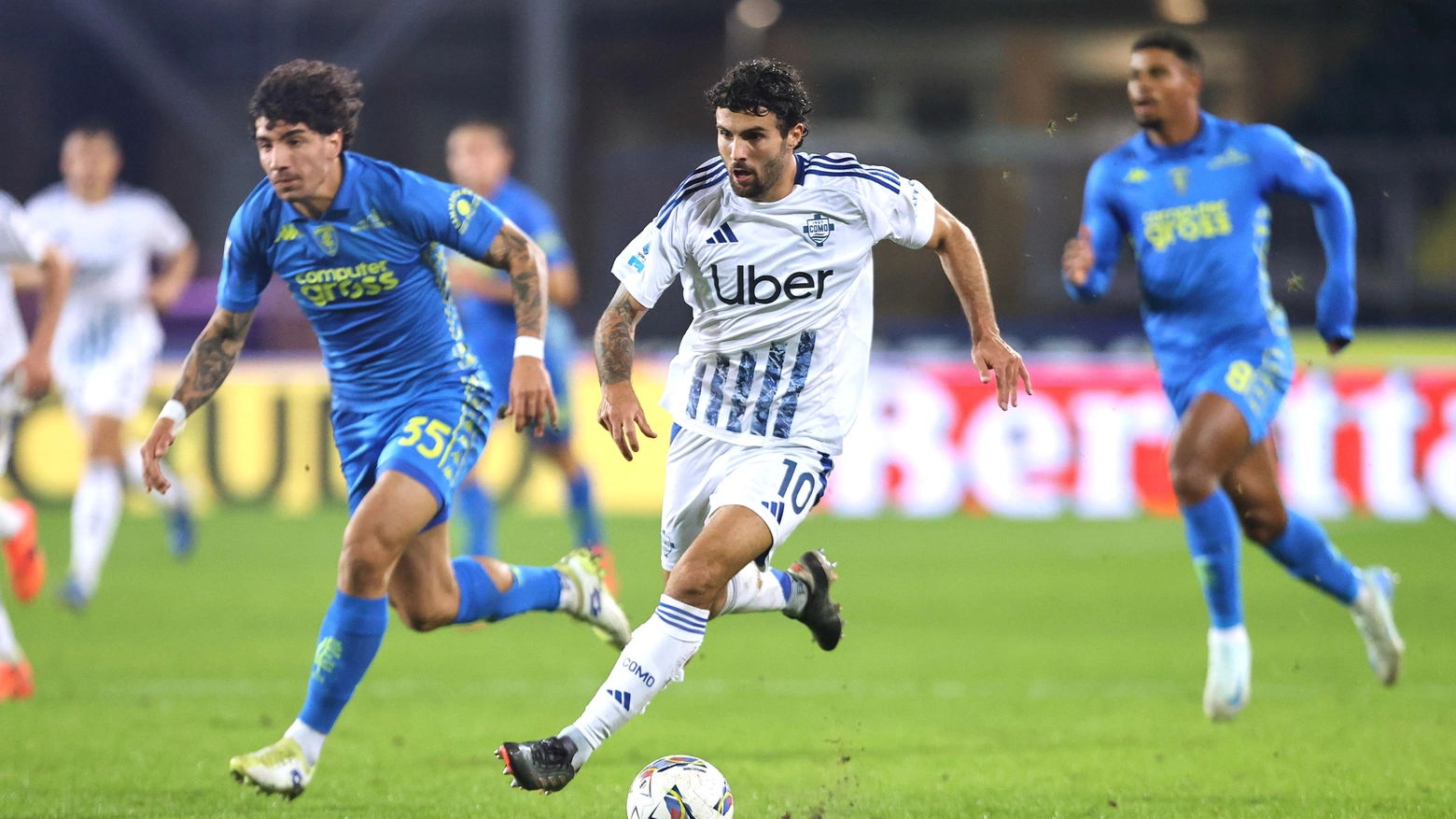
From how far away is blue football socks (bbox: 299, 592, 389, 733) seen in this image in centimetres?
495

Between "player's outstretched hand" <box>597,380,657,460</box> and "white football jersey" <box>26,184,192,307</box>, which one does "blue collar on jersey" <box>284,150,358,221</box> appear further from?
"white football jersey" <box>26,184,192,307</box>

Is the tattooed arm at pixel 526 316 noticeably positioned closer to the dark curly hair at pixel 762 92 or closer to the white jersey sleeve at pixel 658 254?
the white jersey sleeve at pixel 658 254

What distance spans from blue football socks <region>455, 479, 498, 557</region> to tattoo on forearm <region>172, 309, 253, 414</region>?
3.89 m

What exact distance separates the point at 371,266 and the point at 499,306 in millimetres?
3961

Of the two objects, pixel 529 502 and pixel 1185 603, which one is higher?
pixel 1185 603

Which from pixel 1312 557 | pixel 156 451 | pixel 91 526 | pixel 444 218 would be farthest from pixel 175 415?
pixel 91 526

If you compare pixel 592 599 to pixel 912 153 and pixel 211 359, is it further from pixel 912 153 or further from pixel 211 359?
pixel 912 153

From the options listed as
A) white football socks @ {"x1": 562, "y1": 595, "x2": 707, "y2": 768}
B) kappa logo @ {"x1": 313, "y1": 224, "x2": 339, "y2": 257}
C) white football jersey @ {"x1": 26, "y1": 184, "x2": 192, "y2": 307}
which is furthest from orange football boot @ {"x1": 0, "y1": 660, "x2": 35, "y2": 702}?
white football jersey @ {"x1": 26, "y1": 184, "x2": 192, "y2": 307}

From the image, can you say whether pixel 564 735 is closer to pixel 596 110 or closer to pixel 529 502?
pixel 529 502

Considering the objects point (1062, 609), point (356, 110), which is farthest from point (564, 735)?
point (1062, 609)

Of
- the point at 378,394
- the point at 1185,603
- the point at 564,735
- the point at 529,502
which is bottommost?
the point at 529,502

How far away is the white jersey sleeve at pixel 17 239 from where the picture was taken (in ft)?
22.3

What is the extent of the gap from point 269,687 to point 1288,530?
411 cm

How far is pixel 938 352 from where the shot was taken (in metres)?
14.0
